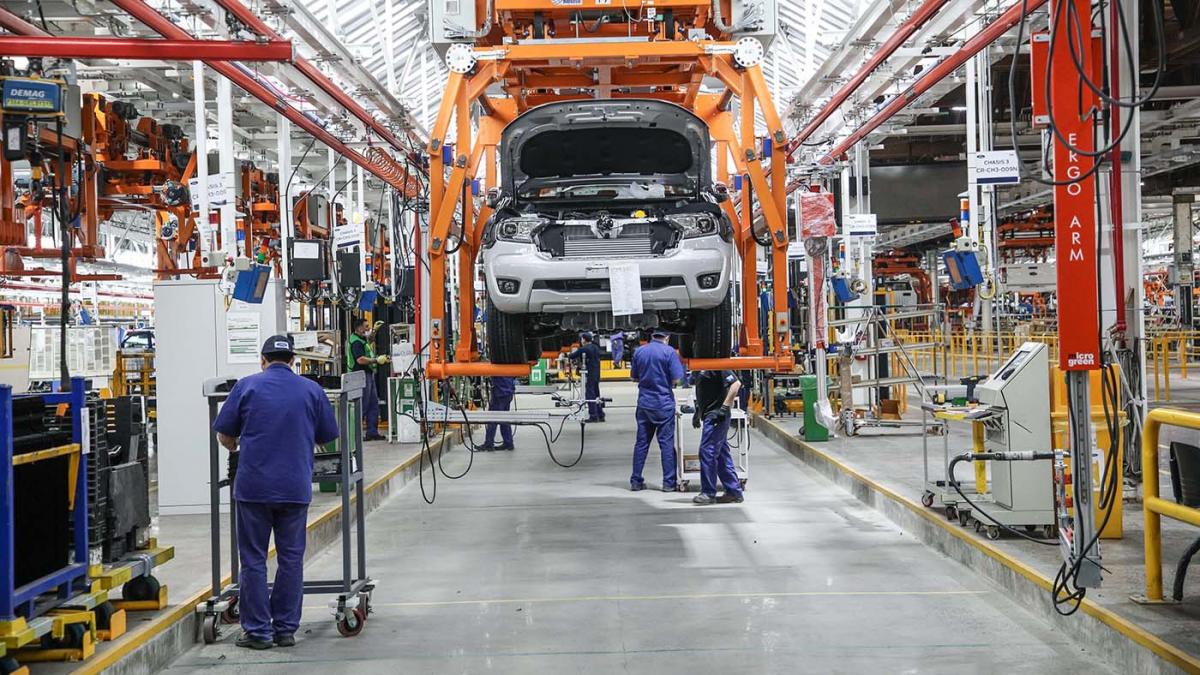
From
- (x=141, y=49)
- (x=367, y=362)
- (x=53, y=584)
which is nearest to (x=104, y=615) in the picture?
(x=53, y=584)

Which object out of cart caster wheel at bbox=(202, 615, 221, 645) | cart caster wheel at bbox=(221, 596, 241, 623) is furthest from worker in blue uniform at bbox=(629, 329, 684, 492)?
cart caster wheel at bbox=(202, 615, 221, 645)

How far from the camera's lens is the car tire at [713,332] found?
8.41 meters

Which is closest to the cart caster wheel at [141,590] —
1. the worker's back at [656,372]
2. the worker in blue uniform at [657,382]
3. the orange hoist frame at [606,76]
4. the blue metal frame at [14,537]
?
the blue metal frame at [14,537]

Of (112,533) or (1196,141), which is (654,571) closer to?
(112,533)

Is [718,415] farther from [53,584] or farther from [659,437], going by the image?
[53,584]

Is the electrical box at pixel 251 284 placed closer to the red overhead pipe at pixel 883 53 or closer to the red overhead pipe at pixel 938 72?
the red overhead pipe at pixel 883 53

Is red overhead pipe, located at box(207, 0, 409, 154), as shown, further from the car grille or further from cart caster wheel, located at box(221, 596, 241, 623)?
cart caster wheel, located at box(221, 596, 241, 623)

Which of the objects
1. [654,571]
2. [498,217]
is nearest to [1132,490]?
[654,571]

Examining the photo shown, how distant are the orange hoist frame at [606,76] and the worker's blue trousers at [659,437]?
9.59 ft

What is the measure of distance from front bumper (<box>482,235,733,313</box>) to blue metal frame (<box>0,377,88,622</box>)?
319cm

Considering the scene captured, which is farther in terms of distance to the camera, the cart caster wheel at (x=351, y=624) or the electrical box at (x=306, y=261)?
the electrical box at (x=306, y=261)

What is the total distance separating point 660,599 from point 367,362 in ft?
30.7

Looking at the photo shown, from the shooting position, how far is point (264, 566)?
6.27 m

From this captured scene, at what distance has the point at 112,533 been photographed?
593 cm
